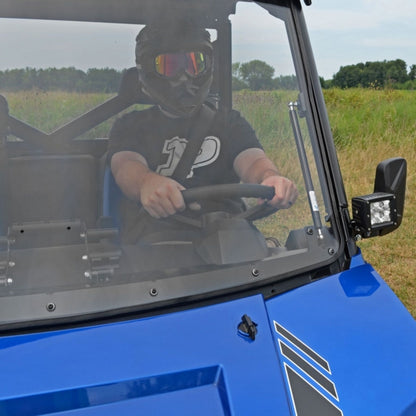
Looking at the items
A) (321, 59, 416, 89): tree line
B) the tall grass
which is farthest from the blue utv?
(321, 59, 416, 89): tree line

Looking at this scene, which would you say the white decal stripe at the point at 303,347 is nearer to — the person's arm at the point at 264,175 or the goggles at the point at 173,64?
the person's arm at the point at 264,175

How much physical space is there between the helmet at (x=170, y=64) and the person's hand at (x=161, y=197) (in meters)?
0.21

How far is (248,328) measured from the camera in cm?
157

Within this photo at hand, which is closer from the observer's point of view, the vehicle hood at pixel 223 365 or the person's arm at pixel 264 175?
the vehicle hood at pixel 223 365

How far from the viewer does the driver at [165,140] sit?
1827 mm

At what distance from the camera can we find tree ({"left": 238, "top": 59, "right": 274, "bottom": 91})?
6.73ft

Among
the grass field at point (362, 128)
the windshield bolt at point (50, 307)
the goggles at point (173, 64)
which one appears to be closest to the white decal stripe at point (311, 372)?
the windshield bolt at point (50, 307)

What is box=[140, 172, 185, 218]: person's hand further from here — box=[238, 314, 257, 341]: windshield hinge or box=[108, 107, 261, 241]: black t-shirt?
box=[238, 314, 257, 341]: windshield hinge

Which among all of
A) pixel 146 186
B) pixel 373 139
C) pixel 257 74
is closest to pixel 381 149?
pixel 373 139

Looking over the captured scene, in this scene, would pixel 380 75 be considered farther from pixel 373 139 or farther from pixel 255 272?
pixel 255 272

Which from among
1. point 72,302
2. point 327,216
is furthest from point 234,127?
point 72,302

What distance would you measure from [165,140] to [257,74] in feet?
1.38

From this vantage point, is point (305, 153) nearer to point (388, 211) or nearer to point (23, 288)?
point (388, 211)

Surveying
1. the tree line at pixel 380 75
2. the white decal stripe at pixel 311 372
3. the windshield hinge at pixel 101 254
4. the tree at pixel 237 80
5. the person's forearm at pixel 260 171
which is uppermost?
the tree line at pixel 380 75
